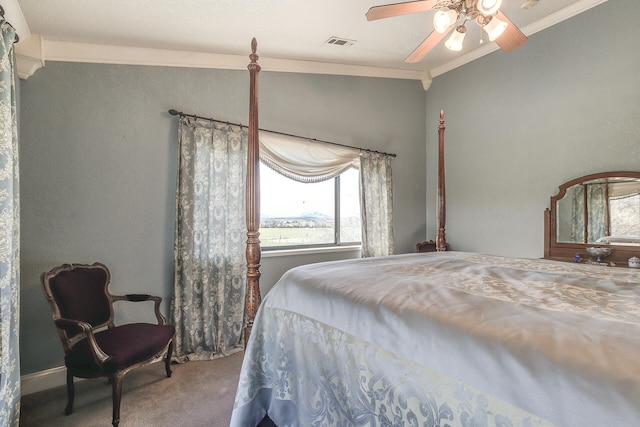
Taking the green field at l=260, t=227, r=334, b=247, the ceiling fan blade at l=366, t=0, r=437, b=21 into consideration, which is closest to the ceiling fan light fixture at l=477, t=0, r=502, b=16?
the ceiling fan blade at l=366, t=0, r=437, b=21

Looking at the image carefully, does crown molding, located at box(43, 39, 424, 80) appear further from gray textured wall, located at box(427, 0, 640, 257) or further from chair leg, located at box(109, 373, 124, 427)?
chair leg, located at box(109, 373, 124, 427)

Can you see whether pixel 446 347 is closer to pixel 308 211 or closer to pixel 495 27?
pixel 495 27

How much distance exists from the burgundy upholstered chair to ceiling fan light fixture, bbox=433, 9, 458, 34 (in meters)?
2.67

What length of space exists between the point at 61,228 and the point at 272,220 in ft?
5.88

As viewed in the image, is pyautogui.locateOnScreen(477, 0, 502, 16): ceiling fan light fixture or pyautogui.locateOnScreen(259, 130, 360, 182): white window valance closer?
pyautogui.locateOnScreen(477, 0, 502, 16): ceiling fan light fixture

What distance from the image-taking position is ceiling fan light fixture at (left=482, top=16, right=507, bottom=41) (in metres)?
2.01

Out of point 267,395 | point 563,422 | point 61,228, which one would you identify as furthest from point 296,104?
point 563,422

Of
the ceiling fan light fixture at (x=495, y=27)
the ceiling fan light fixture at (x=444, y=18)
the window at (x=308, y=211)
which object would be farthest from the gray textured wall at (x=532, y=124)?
the ceiling fan light fixture at (x=444, y=18)

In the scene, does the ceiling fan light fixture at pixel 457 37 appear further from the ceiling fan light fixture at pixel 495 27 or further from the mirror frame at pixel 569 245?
the mirror frame at pixel 569 245

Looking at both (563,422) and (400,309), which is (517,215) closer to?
(400,309)

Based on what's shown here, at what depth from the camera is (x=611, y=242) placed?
2.87 metres

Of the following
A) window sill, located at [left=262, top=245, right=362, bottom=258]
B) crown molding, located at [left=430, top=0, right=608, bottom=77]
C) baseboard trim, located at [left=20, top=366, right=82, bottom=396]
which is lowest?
baseboard trim, located at [left=20, top=366, right=82, bottom=396]

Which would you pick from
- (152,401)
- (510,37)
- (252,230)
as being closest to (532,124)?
(510,37)

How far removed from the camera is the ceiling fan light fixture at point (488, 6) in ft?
5.99
